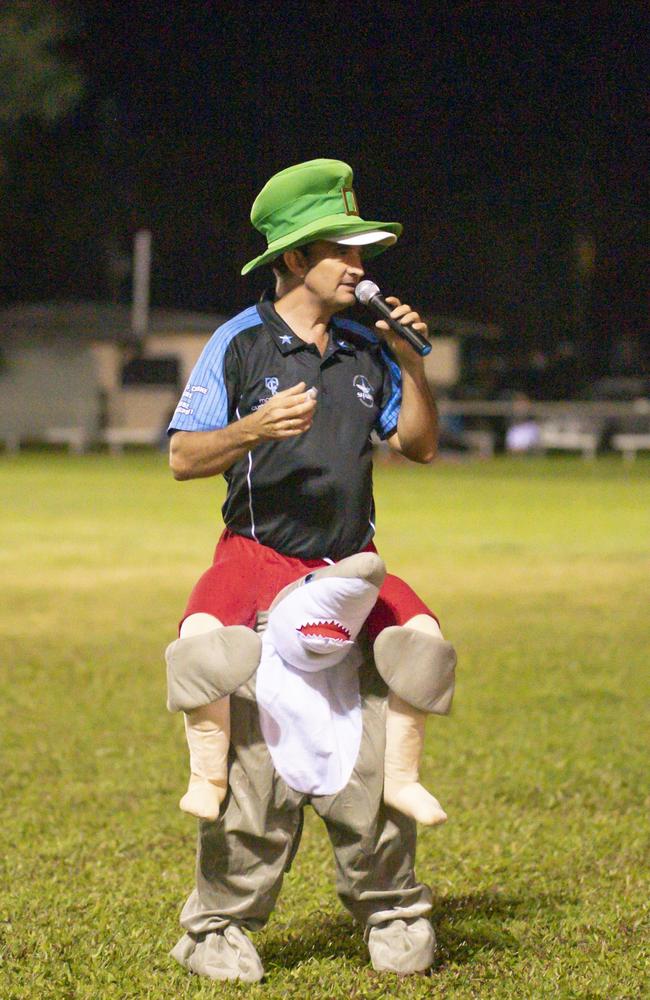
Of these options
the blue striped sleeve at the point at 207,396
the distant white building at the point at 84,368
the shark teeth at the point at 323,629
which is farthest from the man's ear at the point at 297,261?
the distant white building at the point at 84,368

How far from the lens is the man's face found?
405 centimetres

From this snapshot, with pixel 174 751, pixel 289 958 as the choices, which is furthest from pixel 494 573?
pixel 289 958

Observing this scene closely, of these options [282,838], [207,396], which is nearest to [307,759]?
[282,838]

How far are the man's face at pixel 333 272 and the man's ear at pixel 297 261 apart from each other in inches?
0.5

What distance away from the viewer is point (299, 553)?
402 cm

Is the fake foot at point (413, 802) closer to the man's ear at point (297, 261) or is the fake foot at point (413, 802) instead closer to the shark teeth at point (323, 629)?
the shark teeth at point (323, 629)

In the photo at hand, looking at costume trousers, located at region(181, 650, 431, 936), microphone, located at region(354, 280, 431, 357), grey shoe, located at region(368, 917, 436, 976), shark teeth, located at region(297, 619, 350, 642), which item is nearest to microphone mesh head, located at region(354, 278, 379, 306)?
microphone, located at region(354, 280, 431, 357)

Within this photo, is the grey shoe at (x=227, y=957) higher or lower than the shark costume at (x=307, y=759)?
lower

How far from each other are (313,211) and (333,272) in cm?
17

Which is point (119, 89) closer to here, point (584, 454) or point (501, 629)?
point (584, 454)

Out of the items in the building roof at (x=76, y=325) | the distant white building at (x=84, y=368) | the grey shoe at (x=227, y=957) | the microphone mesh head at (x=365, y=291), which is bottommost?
the distant white building at (x=84, y=368)

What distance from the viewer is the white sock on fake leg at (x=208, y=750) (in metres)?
3.89

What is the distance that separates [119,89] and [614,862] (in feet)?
167

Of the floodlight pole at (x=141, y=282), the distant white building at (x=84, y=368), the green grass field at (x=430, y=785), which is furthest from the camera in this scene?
the floodlight pole at (x=141, y=282)
